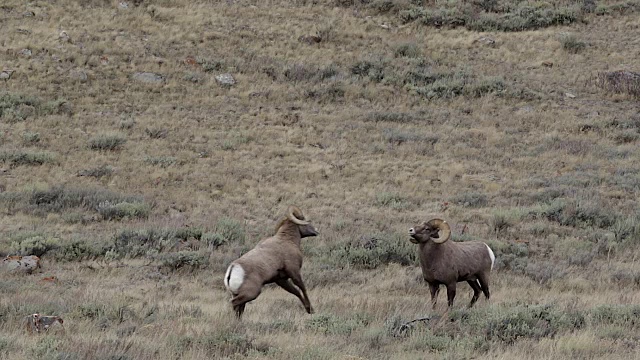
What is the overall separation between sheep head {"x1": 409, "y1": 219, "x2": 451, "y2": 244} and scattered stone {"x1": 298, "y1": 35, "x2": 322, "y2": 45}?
26.8 metres

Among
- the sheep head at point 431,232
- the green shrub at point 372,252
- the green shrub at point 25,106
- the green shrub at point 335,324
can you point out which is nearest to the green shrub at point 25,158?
the green shrub at point 25,106

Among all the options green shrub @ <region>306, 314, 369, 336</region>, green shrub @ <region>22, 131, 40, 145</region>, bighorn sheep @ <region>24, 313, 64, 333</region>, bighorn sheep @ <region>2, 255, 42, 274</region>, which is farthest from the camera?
green shrub @ <region>22, 131, 40, 145</region>

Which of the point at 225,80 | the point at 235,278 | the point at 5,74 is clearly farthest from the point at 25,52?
the point at 235,278

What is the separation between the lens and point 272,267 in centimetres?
940

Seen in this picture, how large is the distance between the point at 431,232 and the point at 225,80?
21768mm

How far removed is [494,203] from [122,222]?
9382 mm

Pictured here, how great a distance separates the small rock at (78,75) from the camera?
94.3 feet

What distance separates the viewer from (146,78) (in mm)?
29750

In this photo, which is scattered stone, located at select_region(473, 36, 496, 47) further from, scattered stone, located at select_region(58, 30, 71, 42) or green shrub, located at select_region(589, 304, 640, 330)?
green shrub, located at select_region(589, 304, 640, 330)

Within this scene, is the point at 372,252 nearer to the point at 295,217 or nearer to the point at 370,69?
the point at 295,217

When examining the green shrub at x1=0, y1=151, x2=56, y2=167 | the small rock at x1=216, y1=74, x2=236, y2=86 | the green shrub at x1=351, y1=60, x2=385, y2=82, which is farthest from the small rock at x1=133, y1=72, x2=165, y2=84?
the green shrub at x1=0, y1=151, x2=56, y2=167

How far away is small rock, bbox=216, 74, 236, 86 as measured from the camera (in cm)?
3041

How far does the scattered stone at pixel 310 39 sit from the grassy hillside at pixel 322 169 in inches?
7.2

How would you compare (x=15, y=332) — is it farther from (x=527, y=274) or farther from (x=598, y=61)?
(x=598, y=61)
